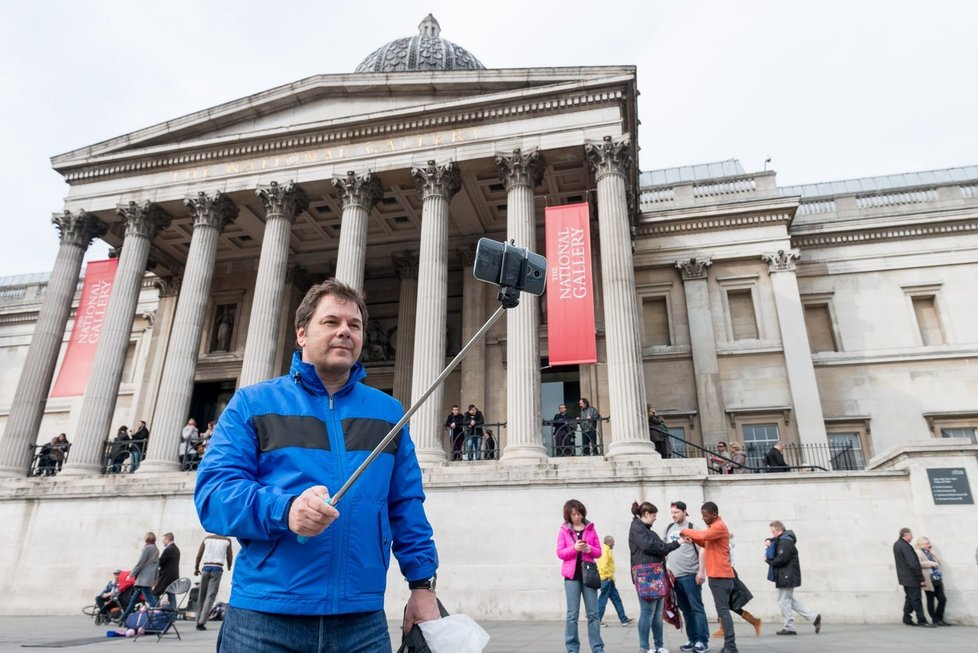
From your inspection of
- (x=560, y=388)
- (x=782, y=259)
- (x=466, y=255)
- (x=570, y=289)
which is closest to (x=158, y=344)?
(x=466, y=255)

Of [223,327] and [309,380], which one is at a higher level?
[223,327]

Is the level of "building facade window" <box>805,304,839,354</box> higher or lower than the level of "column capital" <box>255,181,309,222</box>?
lower

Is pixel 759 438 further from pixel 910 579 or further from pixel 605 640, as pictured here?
pixel 605 640

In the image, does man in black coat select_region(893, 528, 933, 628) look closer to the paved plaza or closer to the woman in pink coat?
the paved plaza

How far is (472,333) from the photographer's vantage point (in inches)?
808

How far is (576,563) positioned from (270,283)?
1359 centimetres

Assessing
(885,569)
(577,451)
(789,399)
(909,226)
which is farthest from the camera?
(909,226)

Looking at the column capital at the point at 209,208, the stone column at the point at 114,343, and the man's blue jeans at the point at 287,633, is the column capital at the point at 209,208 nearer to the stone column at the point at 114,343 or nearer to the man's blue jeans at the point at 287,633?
the stone column at the point at 114,343

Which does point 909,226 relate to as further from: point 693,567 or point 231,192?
point 231,192

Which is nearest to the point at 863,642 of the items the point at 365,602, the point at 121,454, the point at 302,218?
the point at 365,602

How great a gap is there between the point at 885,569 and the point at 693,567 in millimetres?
6657

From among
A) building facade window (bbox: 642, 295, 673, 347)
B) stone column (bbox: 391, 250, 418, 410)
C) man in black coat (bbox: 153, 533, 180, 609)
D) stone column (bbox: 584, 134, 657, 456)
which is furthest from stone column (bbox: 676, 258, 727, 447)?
man in black coat (bbox: 153, 533, 180, 609)

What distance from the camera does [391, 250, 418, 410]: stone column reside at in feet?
69.3

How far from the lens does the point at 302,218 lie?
22281 millimetres
